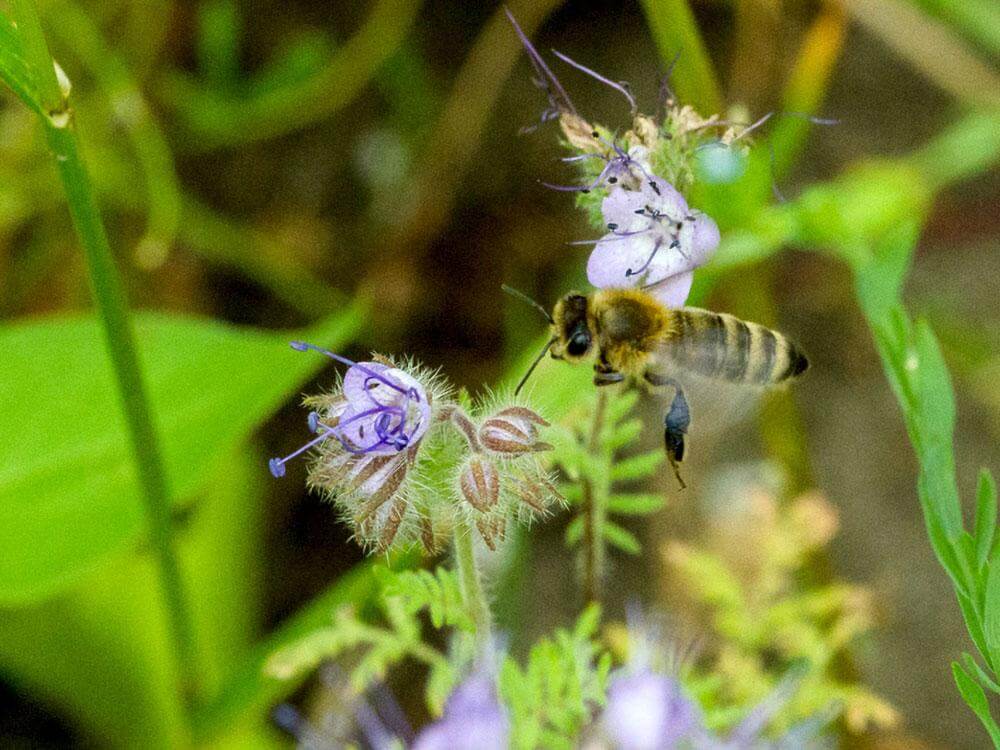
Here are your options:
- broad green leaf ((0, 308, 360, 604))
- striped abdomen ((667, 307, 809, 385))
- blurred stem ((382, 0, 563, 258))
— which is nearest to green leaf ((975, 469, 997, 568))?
striped abdomen ((667, 307, 809, 385))

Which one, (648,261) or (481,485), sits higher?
(648,261)

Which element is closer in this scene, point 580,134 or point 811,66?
point 580,134

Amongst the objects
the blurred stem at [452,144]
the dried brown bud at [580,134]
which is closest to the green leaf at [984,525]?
the dried brown bud at [580,134]

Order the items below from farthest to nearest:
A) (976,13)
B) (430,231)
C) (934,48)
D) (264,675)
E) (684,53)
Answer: (430,231), (934,48), (976,13), (684,53), (264,675)

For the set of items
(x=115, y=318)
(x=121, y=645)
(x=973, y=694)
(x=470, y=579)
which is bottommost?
(x=973, y=694)

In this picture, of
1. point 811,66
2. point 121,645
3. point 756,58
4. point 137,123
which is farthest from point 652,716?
point 137,123

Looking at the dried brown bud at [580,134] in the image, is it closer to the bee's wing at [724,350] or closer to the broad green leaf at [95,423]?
the bee's wing at [724,350]

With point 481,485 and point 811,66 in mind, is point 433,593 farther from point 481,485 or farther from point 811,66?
point 811,66

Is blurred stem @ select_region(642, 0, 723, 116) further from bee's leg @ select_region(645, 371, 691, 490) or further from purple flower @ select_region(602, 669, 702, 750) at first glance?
purple flower @ select_region(602, 669, 702, 750)
